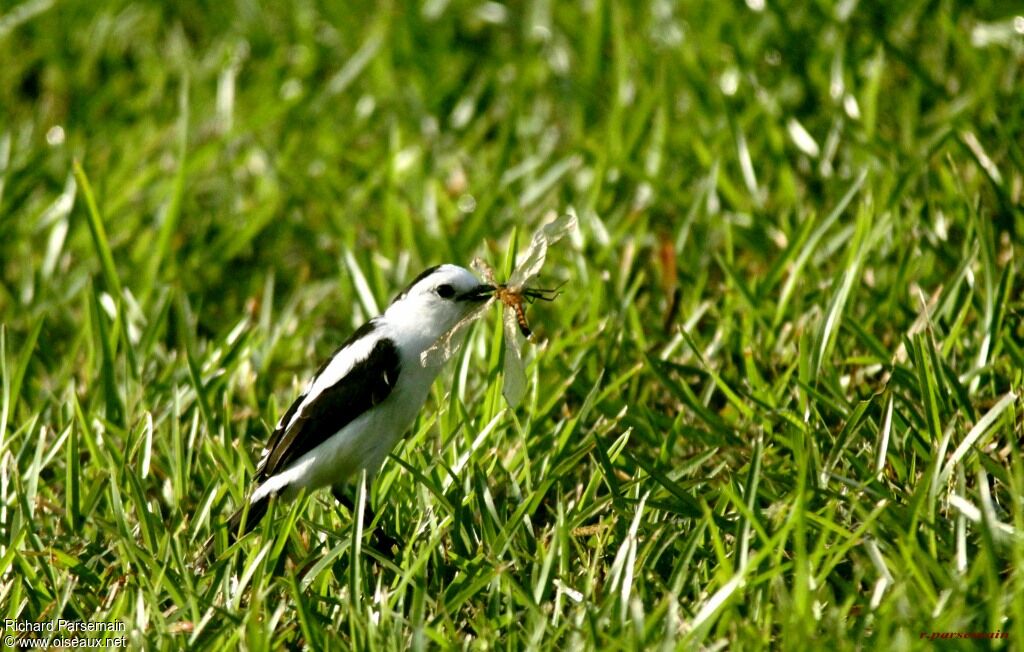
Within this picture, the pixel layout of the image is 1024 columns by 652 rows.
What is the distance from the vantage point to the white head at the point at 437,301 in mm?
3717

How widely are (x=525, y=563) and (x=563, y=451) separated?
1.41 ft

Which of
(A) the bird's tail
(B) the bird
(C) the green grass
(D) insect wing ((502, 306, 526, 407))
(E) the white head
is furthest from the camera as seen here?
(E) the white head

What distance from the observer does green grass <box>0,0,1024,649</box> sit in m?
2.98

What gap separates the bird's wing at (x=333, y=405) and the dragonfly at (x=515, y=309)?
0.43ft

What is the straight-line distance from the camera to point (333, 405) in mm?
3582

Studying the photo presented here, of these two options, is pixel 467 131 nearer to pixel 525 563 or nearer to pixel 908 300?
pixel 908 300

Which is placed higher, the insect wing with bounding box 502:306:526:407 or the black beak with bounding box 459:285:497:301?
the black beak with bounding box 459:285:497:301

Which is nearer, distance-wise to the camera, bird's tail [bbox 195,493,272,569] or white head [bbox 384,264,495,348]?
bird's tail [bbox 195,493,272,569]

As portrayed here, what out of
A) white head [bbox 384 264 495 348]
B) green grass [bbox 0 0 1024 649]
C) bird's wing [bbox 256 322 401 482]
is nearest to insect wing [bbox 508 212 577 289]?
white head [bbox 384 264 495 348]

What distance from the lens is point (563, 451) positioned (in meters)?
3.56

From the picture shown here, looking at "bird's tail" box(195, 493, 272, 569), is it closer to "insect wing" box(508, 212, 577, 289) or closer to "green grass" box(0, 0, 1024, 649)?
"green grass" box(0, 0, 1024, 649)

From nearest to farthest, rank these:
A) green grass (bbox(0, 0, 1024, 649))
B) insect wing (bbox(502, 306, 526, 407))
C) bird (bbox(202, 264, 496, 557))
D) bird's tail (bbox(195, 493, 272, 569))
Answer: green grass (bbox(0, 0, 1024, 649)) → insect wing (bbox(502, 306, 526, 407)) → bird's tail (bbox(195, 493, 272, 569)) → bird (bbox(202, 264, 496, 557))


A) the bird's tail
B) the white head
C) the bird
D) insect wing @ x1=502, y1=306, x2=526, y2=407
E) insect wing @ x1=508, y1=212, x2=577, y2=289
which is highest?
insect wing @ x1=508, y1=212, x2=577, y2=289

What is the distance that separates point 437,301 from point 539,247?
34cm
